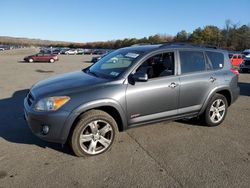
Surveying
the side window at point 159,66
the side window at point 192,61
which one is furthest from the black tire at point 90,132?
the side window at point 192,61

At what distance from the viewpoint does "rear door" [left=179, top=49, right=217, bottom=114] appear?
16.8 feet

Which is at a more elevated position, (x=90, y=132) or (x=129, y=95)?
(x=129, y=95)

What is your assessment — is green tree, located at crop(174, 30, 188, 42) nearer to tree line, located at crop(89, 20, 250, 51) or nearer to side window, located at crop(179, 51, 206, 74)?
tree line, located at crop(89, 20, 250, 51)

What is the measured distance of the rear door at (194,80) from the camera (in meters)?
5.13

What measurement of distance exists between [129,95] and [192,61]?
168 cm

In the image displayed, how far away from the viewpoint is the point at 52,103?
4102mm

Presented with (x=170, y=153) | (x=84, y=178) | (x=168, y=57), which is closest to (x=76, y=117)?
(x=84, y=178)

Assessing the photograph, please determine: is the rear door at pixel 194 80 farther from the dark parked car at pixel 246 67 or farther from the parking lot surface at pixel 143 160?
the dark parked car at pixel 246 67

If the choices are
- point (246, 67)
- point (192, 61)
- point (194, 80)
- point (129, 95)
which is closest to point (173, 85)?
point (194, 80)

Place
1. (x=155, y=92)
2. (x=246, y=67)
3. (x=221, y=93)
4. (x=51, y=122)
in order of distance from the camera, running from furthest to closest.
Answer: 1. (x=246, y=67)
2. (x=221, y=93)
3. (x=155, y=92)
4. (x=51, y=122)

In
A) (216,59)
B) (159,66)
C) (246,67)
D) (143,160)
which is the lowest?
(143,160)

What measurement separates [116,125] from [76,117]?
70 cm

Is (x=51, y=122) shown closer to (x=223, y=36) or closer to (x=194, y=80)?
(x=194, y=80)

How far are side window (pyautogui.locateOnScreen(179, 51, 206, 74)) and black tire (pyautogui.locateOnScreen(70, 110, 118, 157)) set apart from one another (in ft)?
5.86
